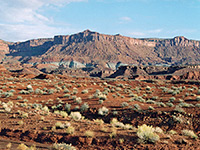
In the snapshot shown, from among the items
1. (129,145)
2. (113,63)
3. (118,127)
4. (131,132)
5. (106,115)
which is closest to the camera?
(129,145)

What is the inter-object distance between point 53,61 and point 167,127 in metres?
193

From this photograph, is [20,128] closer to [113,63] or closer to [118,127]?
[118,127]

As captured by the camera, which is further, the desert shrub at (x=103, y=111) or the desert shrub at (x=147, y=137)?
the desert shrub at (x=103, y=111)

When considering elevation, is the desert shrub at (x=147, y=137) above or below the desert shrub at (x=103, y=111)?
above

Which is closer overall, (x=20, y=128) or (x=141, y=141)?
(x=141, y=141)

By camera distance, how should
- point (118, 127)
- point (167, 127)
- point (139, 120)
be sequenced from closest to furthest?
point (118, 127)
point (167, 127)
point (139, 120)

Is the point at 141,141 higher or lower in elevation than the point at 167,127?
higher

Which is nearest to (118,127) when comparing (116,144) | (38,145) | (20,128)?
(116,144)

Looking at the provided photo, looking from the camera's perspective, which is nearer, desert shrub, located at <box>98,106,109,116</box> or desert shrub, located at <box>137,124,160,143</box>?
desert shrub, located at <box>137,124,160,143</box>

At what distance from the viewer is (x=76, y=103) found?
16.8 metres

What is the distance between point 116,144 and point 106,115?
243 inches

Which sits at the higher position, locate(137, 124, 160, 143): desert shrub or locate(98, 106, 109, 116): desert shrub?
locate(137, 124, 160, 143): desert shrub

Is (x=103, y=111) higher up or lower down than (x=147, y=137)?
lower down

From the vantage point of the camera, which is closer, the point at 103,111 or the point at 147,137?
the point at 147,137
